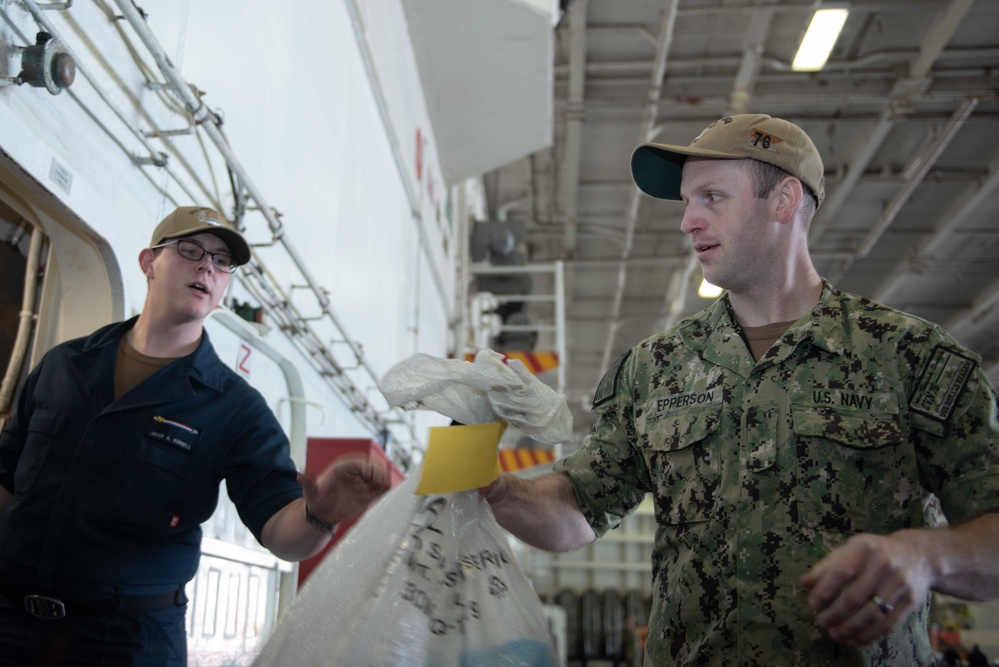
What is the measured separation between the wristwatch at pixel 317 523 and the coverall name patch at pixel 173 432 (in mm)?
273

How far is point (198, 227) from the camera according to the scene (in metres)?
1.59

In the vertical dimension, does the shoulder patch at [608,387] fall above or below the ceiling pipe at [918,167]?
below

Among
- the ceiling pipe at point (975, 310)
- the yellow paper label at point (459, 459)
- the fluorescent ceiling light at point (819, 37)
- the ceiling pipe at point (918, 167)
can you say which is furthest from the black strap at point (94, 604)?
the ceiling pipe at point (975, 310)

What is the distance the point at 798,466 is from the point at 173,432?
106 cm

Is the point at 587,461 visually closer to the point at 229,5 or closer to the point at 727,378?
the point at 727,378

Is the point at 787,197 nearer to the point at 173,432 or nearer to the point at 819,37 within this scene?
the point at 173,432

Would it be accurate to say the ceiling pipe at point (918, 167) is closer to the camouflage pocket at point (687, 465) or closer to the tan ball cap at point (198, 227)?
the camouflage pocket at point (687, 465)

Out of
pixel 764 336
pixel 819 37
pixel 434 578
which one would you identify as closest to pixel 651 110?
pixel 819 37

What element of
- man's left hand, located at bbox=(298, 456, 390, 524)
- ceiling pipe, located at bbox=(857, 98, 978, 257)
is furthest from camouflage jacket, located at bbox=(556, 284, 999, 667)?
ceiling pipe, located at bbox=(857, 98, 978, 257)

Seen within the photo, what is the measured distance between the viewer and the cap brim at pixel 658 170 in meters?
1.70

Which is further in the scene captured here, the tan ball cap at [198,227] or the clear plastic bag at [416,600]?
the tan ball cap at [198,227]

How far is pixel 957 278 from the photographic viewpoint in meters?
11.7

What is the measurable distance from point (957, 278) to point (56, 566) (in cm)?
1261

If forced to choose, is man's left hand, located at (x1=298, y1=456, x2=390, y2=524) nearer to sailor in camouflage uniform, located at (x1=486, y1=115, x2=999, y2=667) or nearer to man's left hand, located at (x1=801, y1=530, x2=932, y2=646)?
sailor in camouflage uniform, located at (x1=486, y1=115, x2=999, y2=667)
